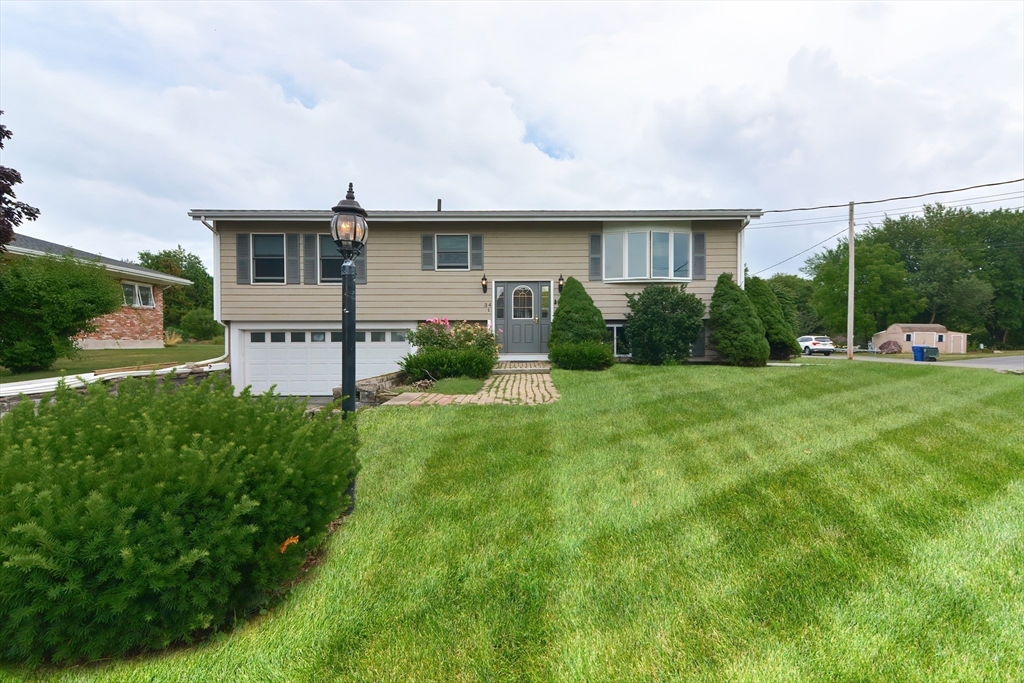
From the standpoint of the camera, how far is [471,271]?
11.7 m

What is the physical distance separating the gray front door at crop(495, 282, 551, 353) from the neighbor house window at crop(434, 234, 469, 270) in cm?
114

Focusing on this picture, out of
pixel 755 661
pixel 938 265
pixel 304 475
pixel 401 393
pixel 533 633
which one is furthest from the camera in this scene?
pixel 938 265

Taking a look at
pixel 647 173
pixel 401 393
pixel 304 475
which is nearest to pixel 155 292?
pixel 401 393

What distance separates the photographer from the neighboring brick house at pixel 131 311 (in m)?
18.1

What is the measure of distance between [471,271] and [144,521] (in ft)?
33.8

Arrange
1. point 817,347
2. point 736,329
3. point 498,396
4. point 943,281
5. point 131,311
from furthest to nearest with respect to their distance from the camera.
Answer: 1. point 943,281
2. point 817,347
3. point 131,311
4. point 736,329
5. point 498,396

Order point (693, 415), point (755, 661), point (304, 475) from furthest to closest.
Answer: point (693, 415) < point (304, 475) < point (755, 661)

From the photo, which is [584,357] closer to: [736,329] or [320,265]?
[736,329]

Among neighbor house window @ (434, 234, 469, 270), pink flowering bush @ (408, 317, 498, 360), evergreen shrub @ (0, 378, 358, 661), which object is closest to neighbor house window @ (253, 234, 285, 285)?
neighbor house window @ (434, 234, 469, 270)

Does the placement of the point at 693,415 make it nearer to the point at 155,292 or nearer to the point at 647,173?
the point at 647,173

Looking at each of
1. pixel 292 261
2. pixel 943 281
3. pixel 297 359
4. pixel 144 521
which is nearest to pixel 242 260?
pixel 292 261

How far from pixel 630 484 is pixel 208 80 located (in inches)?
509

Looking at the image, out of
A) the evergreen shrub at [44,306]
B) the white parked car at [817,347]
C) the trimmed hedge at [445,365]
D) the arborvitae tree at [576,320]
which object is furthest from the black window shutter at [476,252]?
the white parked car at [817,347]

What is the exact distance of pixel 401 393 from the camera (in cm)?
739
